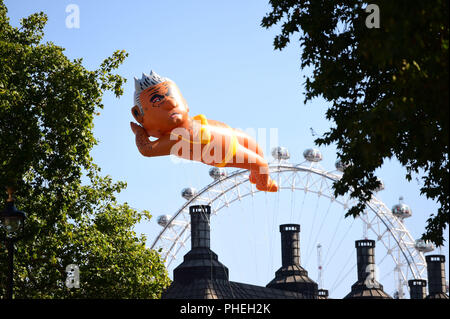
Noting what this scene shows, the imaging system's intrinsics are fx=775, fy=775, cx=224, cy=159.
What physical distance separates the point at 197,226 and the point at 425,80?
52.8 m

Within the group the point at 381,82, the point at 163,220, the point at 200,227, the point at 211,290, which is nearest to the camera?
the point at 381,82

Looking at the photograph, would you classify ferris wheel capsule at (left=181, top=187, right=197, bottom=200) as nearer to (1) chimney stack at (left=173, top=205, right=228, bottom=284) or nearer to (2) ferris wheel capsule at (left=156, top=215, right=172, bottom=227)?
(2) ferris wheel capsule at (left=156, top=215, right=172, bottom=227)

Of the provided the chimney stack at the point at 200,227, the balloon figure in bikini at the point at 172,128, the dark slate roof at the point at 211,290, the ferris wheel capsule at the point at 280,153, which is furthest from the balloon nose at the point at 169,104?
the ferris wheel capsule at the point at 280,153

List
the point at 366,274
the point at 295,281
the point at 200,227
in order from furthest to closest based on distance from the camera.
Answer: the point at 366,274 → the point at 295,281 → the point at 200,227

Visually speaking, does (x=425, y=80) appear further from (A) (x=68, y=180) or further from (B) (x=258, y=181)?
(A) (x=68, y=180)

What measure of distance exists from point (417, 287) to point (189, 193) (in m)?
25.5

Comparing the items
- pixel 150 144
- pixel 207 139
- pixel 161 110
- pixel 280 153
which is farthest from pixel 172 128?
pixel 280 153

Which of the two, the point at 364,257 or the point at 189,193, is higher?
the point at 189,193

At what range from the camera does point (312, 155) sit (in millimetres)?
78562

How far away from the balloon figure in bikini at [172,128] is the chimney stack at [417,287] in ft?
198

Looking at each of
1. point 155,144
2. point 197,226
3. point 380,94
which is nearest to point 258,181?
point 155,144

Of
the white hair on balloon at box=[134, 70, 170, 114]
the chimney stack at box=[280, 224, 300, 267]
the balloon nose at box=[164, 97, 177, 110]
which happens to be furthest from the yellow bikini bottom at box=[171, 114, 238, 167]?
the chimney stack at box=[280, 224, 300, 267]

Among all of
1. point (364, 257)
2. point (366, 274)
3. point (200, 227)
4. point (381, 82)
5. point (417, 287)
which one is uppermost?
point (200, 227)

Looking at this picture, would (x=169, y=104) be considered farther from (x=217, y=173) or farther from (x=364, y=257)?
(x=217, y=173)
